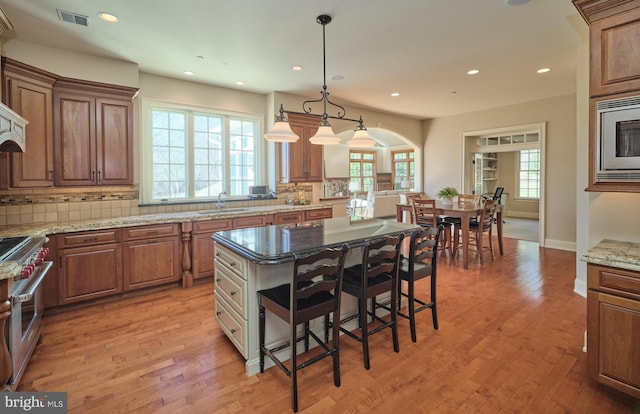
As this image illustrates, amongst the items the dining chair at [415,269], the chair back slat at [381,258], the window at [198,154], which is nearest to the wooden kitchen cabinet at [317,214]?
the window at [198,154]

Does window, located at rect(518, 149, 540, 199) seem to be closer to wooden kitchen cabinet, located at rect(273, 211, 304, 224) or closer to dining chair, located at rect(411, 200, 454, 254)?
dining chair, located at rect(411, 200, 454, 254)

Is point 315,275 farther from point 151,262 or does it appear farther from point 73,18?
point 73,18

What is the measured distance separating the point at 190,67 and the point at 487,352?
4.51 meters

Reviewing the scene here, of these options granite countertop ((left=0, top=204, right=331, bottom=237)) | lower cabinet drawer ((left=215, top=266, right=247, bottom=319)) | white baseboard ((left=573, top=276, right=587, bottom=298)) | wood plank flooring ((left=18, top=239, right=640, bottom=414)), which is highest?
granite countertop ((left=0, top=204, right=331, bottom=237))

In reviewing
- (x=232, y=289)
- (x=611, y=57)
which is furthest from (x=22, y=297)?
(x=611, y=57)

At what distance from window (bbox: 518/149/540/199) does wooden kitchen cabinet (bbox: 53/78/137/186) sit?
10405mm

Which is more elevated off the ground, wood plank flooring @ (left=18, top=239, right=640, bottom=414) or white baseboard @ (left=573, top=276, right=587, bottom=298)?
white baseboard @ (left=573, top=276, right=587, bottom=298)

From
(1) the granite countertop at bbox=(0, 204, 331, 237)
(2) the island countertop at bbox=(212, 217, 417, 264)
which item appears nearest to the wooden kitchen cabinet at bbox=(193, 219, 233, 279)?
(1) the granite countertop at bbox=(0, 204, 331, 237)

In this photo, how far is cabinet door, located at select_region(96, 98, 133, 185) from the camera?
3.65 meters

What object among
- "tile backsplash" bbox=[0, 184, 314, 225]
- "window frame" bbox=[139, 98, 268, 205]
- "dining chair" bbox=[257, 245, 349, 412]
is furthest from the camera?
"window frame" bbox=[139, 98, 268, 205]

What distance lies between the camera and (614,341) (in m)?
1.83

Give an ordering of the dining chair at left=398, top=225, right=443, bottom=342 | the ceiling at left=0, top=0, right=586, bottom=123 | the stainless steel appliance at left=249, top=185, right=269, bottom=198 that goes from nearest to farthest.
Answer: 1. the dining chair at left=398, top=225, right=443, bottom=342
2. the ceiling at left=0, top=0, right=586, bottom=123
3. the stainless steel appliance at left=249, top=185, right=269, bottom=198

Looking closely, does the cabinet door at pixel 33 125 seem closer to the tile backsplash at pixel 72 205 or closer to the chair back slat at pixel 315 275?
the tile backsplash at pixel 72 205

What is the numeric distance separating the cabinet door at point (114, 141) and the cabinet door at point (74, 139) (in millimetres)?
67
